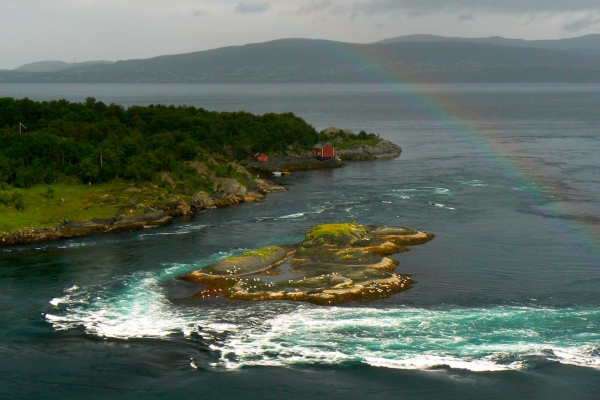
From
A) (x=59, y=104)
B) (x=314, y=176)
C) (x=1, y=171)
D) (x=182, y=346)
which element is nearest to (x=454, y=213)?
(x=314, y=176)

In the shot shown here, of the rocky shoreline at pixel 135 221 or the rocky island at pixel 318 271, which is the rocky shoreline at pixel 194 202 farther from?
the rocky island at pixel 318 271

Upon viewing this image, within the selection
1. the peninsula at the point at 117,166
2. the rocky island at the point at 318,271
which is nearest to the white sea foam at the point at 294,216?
the rocky island at the point at 318,271

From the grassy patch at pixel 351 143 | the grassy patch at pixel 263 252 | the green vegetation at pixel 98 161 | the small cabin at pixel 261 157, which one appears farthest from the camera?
the grassy patch at pixel 351 143

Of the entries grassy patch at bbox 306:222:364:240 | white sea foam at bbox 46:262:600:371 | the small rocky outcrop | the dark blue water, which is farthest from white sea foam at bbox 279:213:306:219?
the small rocky outcrop

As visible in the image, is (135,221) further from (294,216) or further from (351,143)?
(351,143)

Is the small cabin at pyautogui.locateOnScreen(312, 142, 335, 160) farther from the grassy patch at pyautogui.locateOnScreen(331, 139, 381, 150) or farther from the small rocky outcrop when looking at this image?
the grassy patch at pyautogui.locateOnScreen(331, 139, 381, 150)

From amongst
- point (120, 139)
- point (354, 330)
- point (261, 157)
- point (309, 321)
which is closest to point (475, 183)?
point (261, 157)
